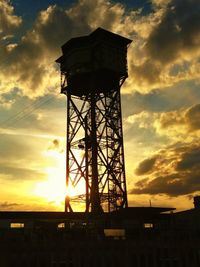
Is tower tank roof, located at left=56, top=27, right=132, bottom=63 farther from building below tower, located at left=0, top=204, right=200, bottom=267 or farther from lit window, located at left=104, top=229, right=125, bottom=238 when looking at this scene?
lit window, located at left=104, top=229, right=125, bottom=238

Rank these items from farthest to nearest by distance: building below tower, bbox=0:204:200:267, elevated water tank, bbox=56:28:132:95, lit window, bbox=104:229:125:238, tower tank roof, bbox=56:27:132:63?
tower tank roof, bbox=56:27:132:63 < elevated water tank, bbox=56:28:132:95 < lit window, bbox=104:229:125:238 < building below tower, bbox=0:204:200:267

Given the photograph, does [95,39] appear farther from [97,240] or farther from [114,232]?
[97,240]

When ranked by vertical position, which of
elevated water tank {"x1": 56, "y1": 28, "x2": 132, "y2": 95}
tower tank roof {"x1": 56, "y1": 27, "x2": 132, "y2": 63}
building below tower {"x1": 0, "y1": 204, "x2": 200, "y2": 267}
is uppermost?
tower tank roof {"x1": 56, "y1": 27, "x2": 132, "y2": 63}

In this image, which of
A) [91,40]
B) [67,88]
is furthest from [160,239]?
[91,40]

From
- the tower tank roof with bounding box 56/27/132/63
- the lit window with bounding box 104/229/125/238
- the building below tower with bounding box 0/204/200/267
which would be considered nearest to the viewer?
the building below tower with bounding box 0/204/200/267

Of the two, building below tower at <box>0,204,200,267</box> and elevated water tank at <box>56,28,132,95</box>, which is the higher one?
elevated water tank at <box>56,28,132,95</box>

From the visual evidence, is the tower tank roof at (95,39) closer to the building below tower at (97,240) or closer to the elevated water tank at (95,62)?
the elevated water tank at (95,62)

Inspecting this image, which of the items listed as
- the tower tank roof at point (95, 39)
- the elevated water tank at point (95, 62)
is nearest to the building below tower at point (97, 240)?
the elevated water tank at point (95, 62)

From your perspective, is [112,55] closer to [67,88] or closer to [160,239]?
[67,88]

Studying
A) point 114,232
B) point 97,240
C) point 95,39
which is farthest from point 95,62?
point 97,240

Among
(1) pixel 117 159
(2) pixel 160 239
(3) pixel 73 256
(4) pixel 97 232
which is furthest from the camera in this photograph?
(1) pixel 117 159

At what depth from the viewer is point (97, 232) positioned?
44719 millimetres

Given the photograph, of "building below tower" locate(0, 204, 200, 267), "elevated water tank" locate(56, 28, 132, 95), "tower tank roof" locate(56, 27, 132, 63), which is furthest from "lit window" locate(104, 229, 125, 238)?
"tower tank roof" locate(56, 27, 132, 63)

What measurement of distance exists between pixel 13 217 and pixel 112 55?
30826 millimetres
